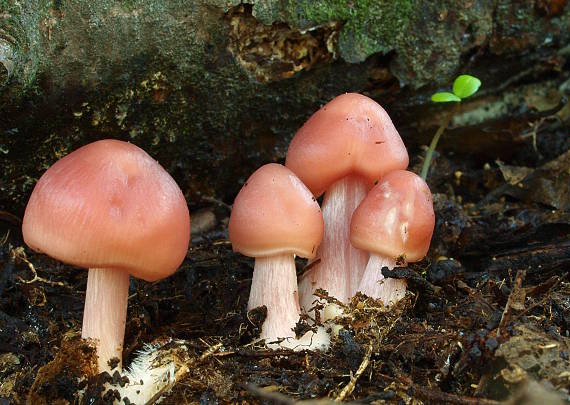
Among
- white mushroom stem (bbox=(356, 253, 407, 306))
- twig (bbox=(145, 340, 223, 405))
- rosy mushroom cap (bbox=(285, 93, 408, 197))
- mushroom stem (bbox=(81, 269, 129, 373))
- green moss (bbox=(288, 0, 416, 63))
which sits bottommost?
twig (bbox=(145, 340, 223, 405))

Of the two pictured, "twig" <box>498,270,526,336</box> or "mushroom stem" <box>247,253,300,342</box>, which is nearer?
"twig" <box>498,270,526,336</box>

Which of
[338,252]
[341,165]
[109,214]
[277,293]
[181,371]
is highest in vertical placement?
[341,165]

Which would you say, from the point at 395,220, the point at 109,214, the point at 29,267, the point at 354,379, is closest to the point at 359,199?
the point at 395,220

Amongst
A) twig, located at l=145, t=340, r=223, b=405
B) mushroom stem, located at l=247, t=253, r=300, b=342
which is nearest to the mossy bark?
mushroom stem, located at l=247, t=253, r=300, b=342

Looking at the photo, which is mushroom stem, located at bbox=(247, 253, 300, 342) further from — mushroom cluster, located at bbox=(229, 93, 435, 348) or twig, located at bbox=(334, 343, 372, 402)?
twig, located at bbox=(334, 343, 372, 402)

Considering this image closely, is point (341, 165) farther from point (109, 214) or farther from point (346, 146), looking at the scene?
point (109, 214)

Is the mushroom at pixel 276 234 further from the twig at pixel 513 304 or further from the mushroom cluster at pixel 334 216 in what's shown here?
the twig at pixel 513 304

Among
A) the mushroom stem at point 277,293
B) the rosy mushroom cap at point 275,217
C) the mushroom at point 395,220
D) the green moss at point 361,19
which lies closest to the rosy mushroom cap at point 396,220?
the mushroom at point 395,220
